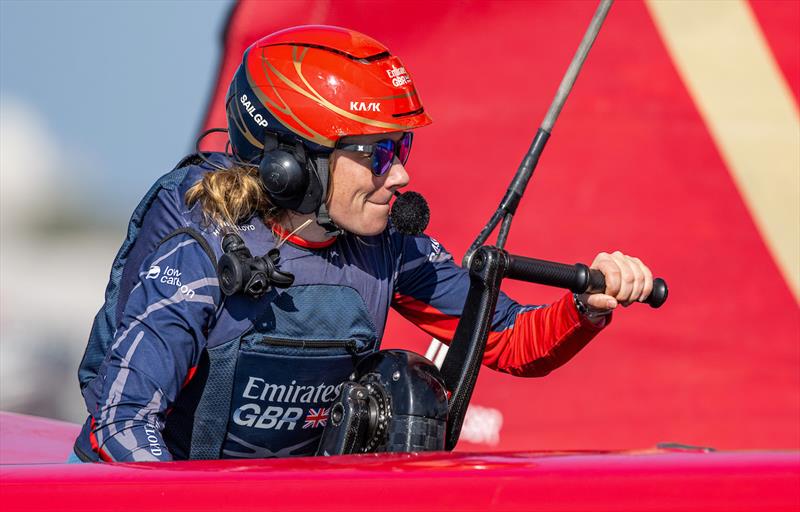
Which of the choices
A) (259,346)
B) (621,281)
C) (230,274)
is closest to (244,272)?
(230,274)

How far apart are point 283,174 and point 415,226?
286 mm

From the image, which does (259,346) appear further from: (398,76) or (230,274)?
(398,76)

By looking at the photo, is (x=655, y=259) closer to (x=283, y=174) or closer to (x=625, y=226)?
(x=625, y=226)

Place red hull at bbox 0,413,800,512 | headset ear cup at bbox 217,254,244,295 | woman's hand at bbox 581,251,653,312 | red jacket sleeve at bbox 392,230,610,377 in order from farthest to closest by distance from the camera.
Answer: red jacket sleeve at bbox 392,230,610,377 → woman's hand at bbox 581,251,653,312 → headset ear cup at bbox 217,254,244,295 → red hull at bbox 0,413,800,512

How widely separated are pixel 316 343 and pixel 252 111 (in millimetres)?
500

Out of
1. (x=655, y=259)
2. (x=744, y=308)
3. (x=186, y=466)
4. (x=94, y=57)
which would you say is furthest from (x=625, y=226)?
(x=186, y=466)

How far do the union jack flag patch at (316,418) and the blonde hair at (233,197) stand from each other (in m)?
0.41

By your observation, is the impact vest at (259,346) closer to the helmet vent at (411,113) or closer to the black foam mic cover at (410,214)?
the black foam mic cover at (410,214)

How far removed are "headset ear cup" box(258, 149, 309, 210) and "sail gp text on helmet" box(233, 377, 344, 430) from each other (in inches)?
14.6

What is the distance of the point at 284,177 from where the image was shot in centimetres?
212

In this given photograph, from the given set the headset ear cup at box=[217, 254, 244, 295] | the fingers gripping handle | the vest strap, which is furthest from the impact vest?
the fingers gripping handle

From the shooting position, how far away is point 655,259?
167 inches

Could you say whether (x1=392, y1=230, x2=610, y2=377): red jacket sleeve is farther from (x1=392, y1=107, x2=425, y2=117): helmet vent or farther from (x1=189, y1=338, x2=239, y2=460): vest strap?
(x1=189, y1=338, x2=239, y2=460): vest strap

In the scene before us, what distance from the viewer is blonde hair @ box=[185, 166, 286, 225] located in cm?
218
